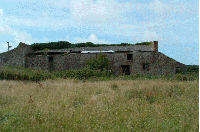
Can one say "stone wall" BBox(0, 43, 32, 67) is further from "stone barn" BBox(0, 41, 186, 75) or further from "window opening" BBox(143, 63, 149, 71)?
"window opening" BBox(143, 63, 149, 71)

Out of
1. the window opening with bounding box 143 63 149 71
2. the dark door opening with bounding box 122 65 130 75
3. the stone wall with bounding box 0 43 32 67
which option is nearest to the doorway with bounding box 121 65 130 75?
the dark door opening with bounding box 122 65 130 75

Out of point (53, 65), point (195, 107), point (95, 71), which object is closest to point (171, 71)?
point (95, 71)

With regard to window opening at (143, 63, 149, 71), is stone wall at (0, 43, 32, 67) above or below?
above

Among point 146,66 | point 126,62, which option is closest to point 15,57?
point 126,62

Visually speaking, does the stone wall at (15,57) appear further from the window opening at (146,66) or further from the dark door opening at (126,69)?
the window opening at (146,66)

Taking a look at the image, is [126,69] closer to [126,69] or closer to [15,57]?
[126,69]

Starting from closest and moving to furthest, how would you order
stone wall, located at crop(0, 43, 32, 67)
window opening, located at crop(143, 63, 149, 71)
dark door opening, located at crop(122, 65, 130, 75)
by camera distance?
1. window opening, located at crop(143, 63, 149, 71)
2. dark door opening, located at crop(122, 65, 130, 75)
3. stone wall, located at crop(0, 43, 32, 67)

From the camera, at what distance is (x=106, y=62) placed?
78.2 feet

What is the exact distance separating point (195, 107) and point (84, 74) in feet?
49.5

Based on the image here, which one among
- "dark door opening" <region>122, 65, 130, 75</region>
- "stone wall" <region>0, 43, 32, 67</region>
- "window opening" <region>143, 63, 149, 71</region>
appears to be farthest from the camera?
"stone wall" <region>0, 43, 32, 67</region>

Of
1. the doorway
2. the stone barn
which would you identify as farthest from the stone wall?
the doorway

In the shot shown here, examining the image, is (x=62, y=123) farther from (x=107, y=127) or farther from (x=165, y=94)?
(x=165, y=94)

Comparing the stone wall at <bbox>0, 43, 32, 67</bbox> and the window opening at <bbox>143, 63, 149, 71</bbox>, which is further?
the stone wall at <bbox>0, 43, 32, 67</bbox>

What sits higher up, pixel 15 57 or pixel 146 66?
pixel 15 57
